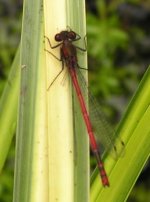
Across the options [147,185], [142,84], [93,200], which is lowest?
[147,185]

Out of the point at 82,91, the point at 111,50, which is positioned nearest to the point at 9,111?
the point at 82,91

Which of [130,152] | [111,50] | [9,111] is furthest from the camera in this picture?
[111,50]

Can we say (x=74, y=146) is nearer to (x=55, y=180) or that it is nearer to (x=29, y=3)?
(x=55, y=180)

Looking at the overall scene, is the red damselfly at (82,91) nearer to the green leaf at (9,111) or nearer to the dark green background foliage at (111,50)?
the green leaf at (9,111)

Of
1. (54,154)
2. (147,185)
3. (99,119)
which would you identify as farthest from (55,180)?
(147,185)

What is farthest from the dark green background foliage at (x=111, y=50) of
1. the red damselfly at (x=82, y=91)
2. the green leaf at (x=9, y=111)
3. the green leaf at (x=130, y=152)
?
the green leaf at (x=130, y=152)

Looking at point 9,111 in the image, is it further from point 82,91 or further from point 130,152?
point 130,152

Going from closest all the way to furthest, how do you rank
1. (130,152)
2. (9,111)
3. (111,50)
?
(130,152)
(9,111)
(111,50)

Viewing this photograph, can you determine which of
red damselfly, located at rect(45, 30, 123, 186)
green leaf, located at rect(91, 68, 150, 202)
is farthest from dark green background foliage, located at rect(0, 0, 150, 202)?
green leaf, located at rect(91, 68, 150, 202)
